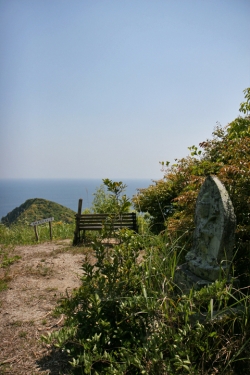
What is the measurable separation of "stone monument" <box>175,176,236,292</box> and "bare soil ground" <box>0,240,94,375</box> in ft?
4.62

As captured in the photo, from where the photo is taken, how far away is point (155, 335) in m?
2.53

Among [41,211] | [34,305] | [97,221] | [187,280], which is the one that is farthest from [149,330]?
[41,211]

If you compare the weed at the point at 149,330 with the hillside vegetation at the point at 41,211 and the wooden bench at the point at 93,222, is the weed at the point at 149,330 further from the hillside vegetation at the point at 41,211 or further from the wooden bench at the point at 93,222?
the hillside vegetation at the point at 41,211

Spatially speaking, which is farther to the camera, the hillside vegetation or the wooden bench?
the hillside vegetation

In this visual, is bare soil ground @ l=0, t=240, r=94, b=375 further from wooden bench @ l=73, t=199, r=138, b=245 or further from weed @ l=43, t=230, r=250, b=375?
wooden bench @ l=73, t=199, r=138, b=245

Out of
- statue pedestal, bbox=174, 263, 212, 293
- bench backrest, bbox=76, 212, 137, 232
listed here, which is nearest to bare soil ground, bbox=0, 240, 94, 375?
bench backrest, bbox=76, 212, 137, 232

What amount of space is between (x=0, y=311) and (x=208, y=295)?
3054 millimetres

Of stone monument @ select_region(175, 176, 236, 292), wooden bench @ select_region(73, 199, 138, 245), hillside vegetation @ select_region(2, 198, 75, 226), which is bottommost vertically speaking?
hillside vegetation @ select_region(2, 198, 75, 226)

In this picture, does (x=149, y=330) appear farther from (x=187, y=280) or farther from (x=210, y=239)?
(x=210, y=239)

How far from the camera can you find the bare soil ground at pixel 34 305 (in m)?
3.04

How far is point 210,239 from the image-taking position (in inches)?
132

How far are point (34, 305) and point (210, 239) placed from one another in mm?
2806

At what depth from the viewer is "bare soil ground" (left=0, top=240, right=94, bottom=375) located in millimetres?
3037

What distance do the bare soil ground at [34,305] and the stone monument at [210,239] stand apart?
1.41 meters
